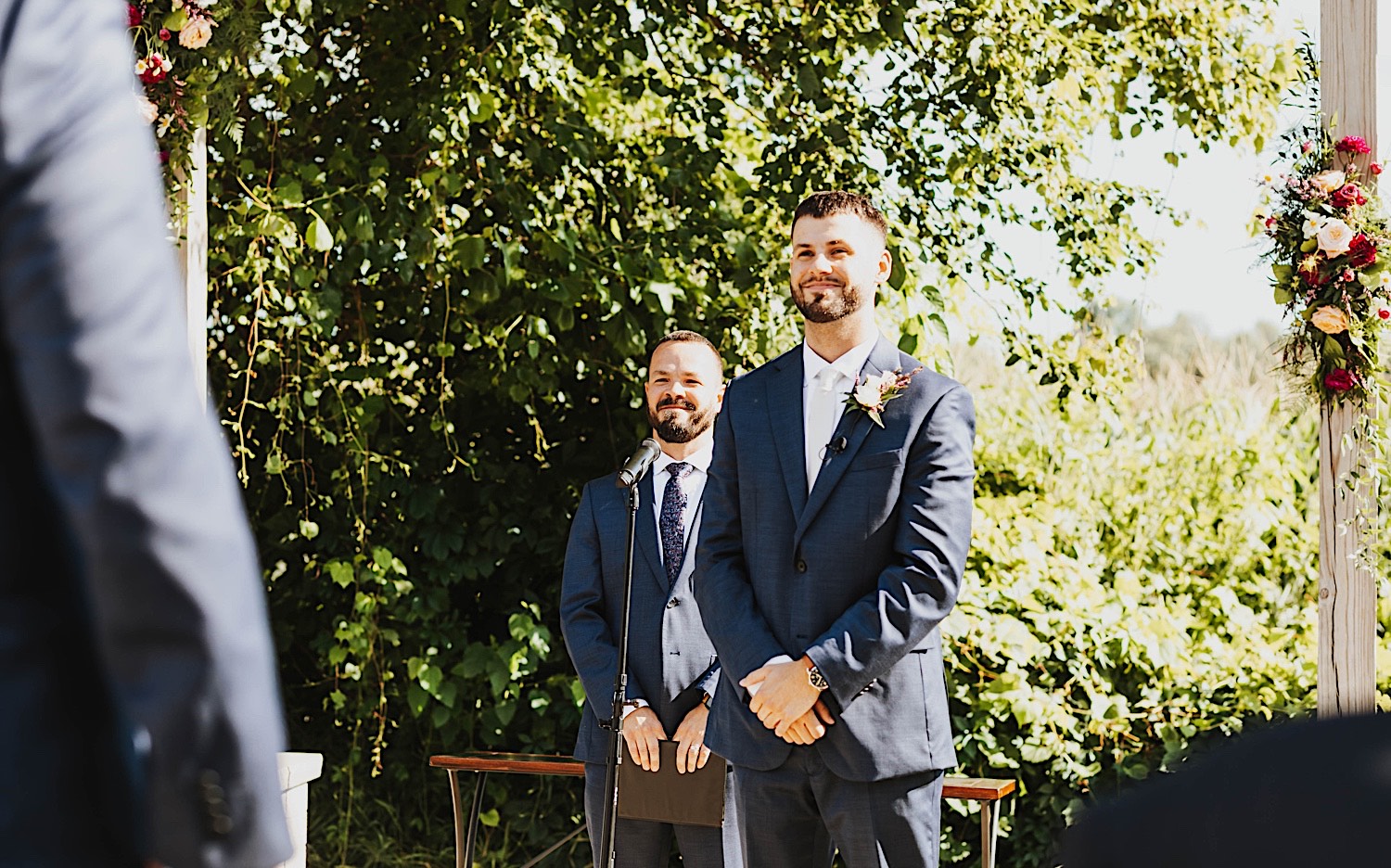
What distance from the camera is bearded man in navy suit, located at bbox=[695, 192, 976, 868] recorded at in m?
3.26

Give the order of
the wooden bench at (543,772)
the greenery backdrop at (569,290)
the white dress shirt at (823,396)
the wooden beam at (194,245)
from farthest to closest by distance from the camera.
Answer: the greenery backdrop at (569,290)
the wooden bench at (543,772)
the wooden beam at (194,245)
the white dress shirt at (823,396)

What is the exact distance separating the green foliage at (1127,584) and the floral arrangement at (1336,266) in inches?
16.1

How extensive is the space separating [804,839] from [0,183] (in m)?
2.72

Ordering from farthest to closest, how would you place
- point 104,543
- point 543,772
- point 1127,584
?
point 1127,584
point 543,772
point 104,543

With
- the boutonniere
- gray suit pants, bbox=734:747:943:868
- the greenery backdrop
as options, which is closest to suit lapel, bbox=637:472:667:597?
gray suit pants, bbox=734:747:943:868

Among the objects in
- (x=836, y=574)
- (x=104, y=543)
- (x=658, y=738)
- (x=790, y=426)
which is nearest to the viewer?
(x=104, y=543)

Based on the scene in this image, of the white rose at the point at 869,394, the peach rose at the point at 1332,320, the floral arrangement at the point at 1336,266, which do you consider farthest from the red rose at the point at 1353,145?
the white rose at the point at 869,394

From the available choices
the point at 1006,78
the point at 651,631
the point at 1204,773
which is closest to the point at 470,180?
the point at 1006,78

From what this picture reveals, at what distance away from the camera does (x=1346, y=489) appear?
404 cm

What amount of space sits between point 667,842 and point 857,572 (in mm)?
1196

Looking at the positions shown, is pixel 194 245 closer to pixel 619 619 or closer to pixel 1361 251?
pixel 619 619

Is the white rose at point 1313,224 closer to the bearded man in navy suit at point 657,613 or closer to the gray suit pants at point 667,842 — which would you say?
the bearded man in navy suit at point 657,613

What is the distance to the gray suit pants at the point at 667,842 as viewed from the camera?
4051mm

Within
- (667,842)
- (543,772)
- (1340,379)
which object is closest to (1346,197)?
(1340,379)
